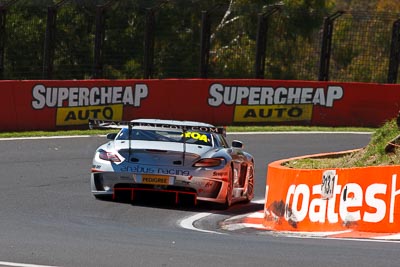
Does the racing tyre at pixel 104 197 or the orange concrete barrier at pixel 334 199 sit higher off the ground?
the orange concrete barrier at pixel 334 199

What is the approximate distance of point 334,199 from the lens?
1195 cm

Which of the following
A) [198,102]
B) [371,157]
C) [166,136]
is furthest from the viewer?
[198,102]

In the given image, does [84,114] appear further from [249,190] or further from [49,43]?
[249,190]

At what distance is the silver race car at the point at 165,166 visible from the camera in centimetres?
1430

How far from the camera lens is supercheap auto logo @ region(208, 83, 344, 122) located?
89.5 feet

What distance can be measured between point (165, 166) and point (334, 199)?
3.12 meters

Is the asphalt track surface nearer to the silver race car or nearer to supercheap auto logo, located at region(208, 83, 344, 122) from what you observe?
the silver race car

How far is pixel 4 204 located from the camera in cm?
1359

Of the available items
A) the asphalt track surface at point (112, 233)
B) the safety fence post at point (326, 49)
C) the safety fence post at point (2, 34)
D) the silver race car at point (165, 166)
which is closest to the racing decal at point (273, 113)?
the safety fence post at point (326, 49)

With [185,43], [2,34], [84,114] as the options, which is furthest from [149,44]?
[2,34]

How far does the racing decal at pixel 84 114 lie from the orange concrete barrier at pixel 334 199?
37.1ft

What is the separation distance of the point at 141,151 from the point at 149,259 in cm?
589

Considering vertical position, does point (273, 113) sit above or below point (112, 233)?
above

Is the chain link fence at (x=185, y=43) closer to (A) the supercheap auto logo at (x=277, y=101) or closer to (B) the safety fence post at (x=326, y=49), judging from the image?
(B) the safety fence post at (x=326, y=49)
